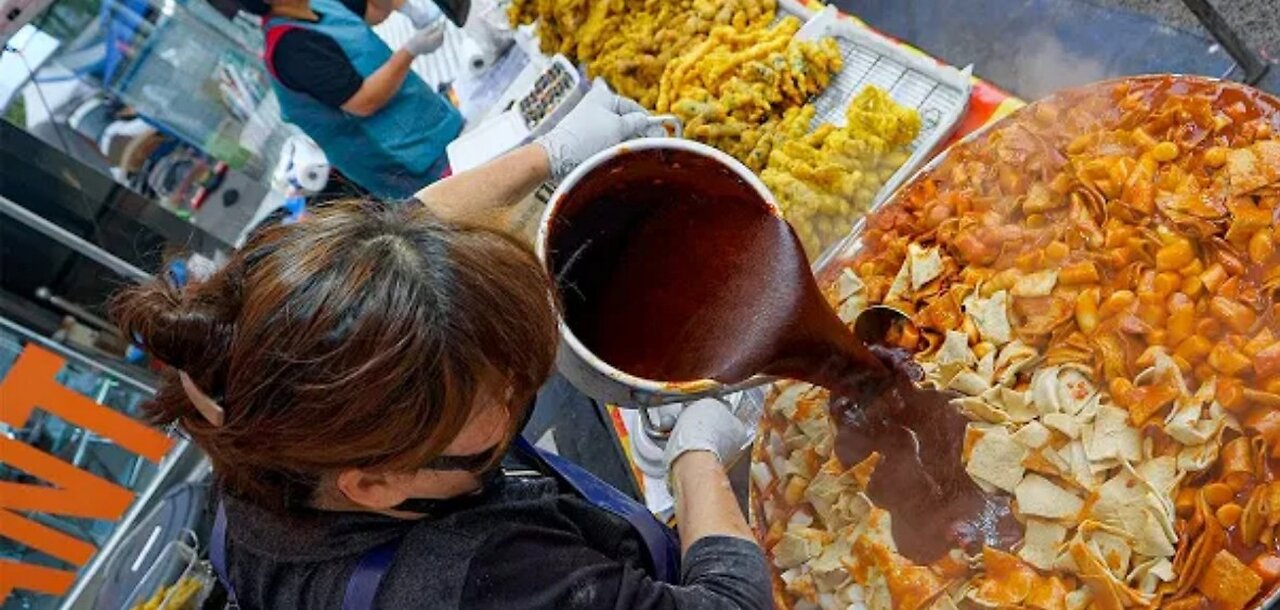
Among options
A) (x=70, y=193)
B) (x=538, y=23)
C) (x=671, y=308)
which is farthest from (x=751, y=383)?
(x=70, y=193)

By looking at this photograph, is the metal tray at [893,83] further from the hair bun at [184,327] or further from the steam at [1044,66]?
the hair bun at [184,327]

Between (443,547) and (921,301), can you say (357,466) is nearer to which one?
A: (443,547)

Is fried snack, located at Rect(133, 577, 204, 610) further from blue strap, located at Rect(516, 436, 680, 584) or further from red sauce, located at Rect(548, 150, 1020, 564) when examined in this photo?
red sauce, located at Rect(548, 150, 1020, 564)

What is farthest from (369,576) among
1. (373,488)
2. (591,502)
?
(591,502)

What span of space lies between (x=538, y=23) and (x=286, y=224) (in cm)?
197

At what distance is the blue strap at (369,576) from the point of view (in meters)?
1.23

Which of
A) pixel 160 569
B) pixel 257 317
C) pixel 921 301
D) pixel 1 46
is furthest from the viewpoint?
pixel 1 46

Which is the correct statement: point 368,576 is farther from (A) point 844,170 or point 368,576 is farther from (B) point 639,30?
(B) point 639,30

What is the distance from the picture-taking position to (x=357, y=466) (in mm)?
1132

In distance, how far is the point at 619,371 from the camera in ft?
5.01

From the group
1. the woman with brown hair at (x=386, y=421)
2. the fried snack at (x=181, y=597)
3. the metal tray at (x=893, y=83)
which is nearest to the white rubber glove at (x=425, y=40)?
the metal tray at (x=893, y=83)

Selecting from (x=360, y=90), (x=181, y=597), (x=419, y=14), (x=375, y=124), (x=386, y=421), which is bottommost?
(x=181, y=597)

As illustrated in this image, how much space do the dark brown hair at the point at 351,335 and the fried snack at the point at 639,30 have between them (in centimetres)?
158

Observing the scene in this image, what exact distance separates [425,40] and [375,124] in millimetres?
291
